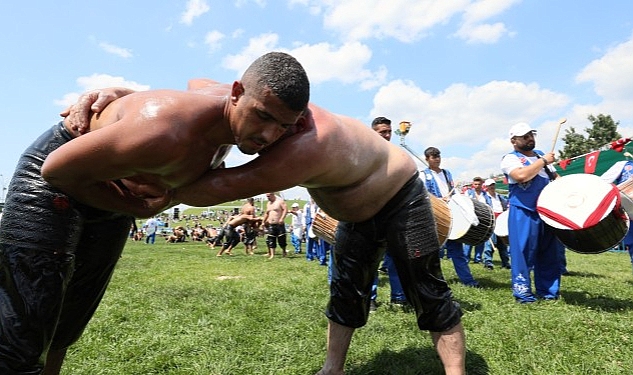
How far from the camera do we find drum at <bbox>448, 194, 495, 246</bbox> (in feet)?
21.5

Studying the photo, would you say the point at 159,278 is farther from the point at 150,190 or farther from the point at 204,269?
the point at 150,190

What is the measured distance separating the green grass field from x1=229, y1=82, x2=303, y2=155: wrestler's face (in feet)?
6.04

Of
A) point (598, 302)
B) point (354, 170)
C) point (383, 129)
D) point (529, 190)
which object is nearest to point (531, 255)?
point (529, 190)

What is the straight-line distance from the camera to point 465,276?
278 inches

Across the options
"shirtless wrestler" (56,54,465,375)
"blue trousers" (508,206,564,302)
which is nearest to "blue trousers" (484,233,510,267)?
"blue trousers" (508,206,564,302)

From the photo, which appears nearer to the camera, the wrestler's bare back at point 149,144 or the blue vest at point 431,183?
the wrestler's bare back at point 149,144

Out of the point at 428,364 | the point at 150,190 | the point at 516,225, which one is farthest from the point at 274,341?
the point at 516,225

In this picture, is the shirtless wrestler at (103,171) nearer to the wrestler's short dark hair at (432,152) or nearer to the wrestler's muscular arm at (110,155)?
the wrestler's muscular arm at (110,155)

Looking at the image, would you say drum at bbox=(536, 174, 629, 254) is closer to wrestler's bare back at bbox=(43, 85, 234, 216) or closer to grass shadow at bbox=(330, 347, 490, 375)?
grass shadow at bbox=(330, 347, 490, 375)

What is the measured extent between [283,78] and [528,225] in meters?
4.57

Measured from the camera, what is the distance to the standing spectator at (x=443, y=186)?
6571 millimetres

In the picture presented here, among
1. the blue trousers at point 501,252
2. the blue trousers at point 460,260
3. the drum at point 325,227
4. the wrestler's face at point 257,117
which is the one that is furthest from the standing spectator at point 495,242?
the wrestler's face at point 257,117

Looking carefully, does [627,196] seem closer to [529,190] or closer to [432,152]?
[529,190]

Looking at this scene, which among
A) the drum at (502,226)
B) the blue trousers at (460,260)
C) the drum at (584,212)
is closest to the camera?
the drum at (584,212)
